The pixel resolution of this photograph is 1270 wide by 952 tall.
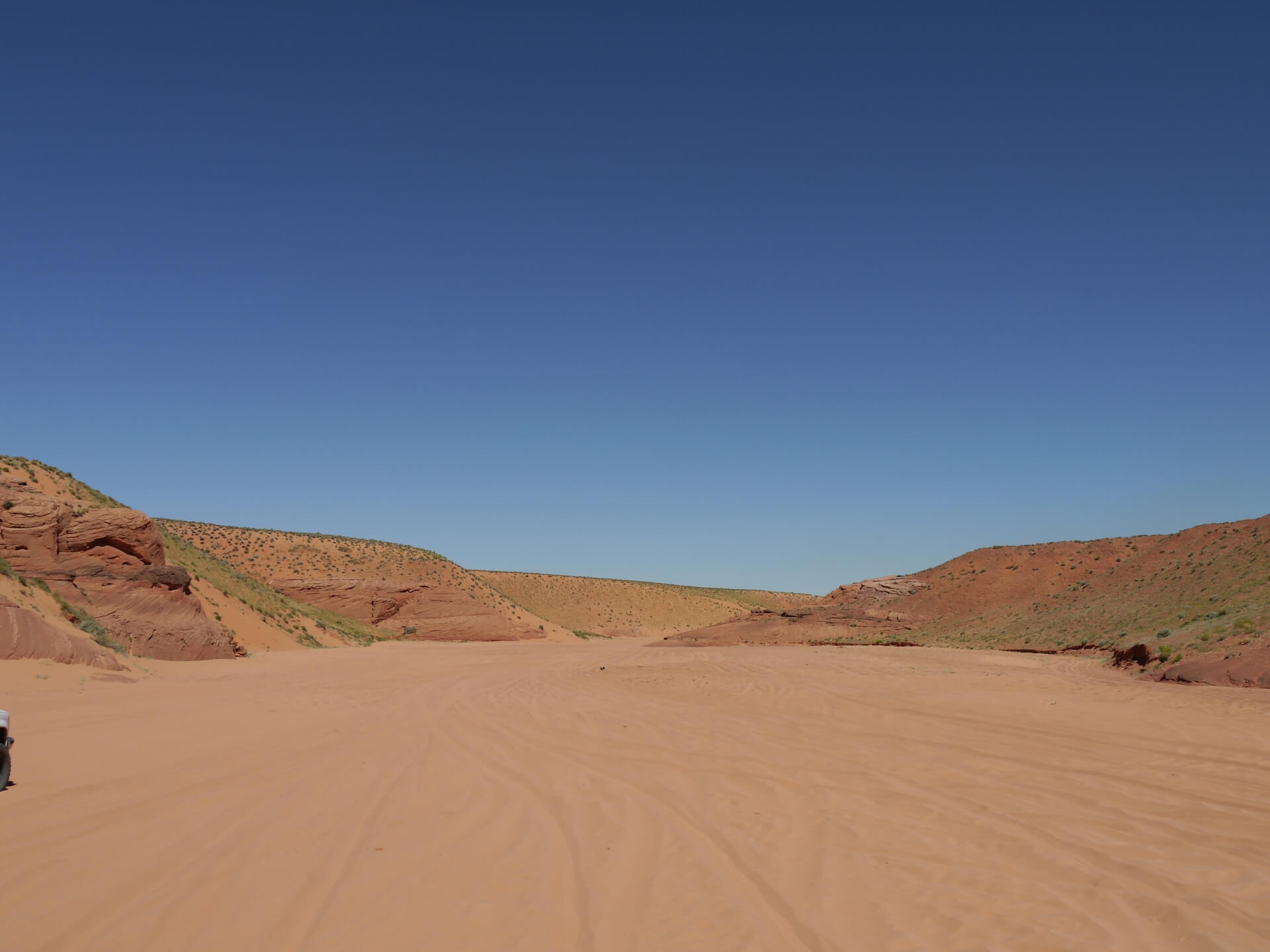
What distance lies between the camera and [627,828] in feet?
19.5

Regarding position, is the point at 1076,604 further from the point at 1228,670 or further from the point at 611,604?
the point at 611,604

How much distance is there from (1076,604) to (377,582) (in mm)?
41947

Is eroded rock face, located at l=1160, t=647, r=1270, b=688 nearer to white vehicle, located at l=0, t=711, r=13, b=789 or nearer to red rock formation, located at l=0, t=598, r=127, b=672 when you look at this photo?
white vehicle, located at l=0, t=711, r=13, b=789

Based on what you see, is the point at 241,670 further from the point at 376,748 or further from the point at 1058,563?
the point at 1058,563

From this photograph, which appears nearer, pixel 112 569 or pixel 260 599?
pixel 112 569

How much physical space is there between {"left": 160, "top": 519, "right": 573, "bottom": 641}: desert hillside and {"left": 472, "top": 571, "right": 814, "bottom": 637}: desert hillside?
16580mm

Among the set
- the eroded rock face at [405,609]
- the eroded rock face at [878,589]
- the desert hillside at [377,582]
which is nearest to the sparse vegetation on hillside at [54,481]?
the desert hillside at [377,582]

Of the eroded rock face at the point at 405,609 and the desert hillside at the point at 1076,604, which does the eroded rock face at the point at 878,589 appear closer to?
the desert hillside at the point at 1076,604

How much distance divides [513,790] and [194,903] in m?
3.10

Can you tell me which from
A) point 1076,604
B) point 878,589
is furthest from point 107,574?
point 878,589

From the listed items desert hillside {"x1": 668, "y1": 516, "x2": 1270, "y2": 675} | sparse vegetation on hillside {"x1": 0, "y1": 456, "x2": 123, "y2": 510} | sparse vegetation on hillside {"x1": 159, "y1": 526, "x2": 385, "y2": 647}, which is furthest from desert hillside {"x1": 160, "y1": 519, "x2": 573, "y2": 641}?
desert hillside {"x1": 668, "y1": 516, "x2": 1270, "y2": 675}

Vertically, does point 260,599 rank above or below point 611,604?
below

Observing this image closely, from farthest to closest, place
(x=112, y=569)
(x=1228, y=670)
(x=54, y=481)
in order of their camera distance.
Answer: (x=54, y=481) → (x=112, y=569) → (x=1228, y=670)

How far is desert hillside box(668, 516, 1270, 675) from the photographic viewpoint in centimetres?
2167
